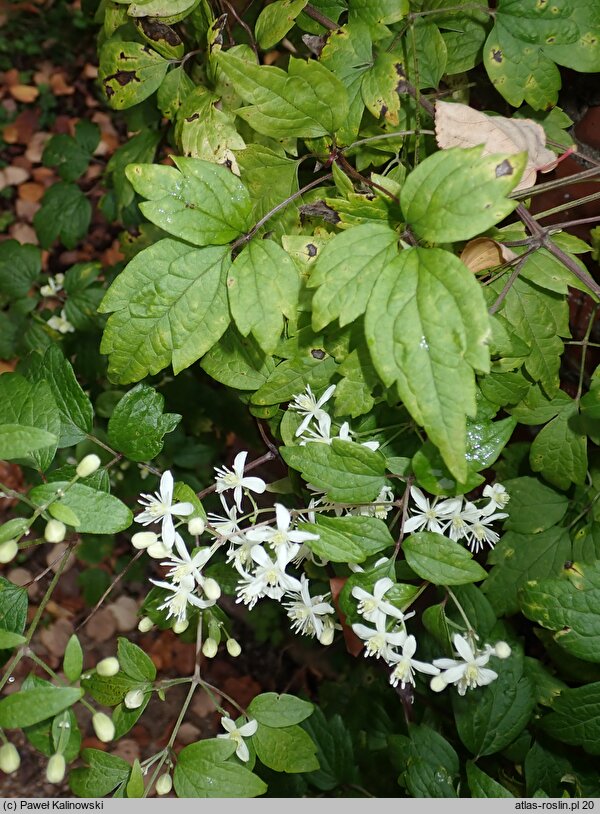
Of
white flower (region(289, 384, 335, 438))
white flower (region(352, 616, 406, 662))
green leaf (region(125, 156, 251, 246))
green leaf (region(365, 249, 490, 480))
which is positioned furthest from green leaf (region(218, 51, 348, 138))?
white flower (region(352, 616, 406, 662))

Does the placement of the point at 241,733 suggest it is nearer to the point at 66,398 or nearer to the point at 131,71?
the point at 66,398

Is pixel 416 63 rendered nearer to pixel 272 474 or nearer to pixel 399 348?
pixel 399 348

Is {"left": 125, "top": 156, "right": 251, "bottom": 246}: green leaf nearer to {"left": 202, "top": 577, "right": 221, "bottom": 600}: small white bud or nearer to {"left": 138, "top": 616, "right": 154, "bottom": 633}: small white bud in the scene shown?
{"left": 202, "top": 577, "right": 221, "bottom": 600}: small white bud

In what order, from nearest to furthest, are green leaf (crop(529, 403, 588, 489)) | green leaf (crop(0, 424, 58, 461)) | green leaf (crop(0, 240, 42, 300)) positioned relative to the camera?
green leaf (crop(0, 424, 58, 461)) → green leaf (crop(529, 403, 588, 489)) → green leaf (crop(0, 240, 42, 300))

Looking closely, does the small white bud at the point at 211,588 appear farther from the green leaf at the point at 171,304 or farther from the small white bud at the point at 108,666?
the green leaf at the point at 171,304

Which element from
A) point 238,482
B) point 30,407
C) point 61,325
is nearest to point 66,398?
point 30,407

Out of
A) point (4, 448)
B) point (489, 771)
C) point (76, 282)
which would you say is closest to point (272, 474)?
point (76, 282)

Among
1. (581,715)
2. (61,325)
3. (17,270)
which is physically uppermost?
(17,270)
